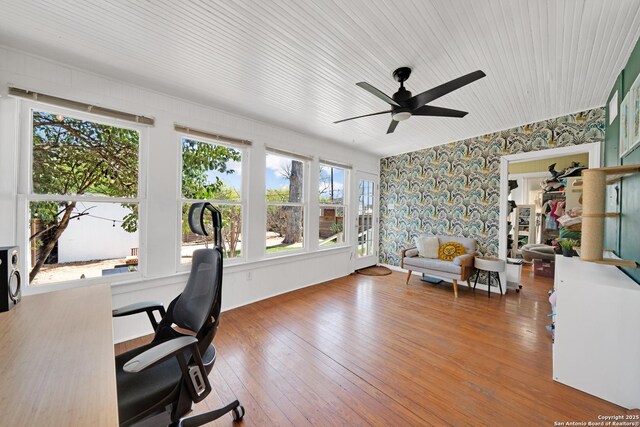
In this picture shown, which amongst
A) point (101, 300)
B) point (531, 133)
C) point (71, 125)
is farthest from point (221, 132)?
point (531, 133)

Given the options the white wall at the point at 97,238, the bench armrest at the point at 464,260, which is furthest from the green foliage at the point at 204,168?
the bench armrest at the point at 464,260


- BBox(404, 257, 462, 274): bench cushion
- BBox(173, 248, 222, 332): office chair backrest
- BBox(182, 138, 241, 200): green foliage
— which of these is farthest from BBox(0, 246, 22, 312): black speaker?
BBox(404, 257, 462, 274): bench cushion

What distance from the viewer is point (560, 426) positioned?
148cm

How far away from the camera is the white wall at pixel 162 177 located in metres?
1.95

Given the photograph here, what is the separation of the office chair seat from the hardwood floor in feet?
1.92

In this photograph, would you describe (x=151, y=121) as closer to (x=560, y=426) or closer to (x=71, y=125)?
(x=71, y=125)

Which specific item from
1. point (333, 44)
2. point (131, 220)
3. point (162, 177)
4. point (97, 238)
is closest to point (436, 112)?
point (333, 44)

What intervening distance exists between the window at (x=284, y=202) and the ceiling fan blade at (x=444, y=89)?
7.14 feet

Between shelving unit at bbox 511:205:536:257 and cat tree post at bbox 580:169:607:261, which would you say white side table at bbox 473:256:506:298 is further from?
shelving unit at bbox 511:205:536:257

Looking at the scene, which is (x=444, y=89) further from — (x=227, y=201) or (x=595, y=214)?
(x=227, y=201)

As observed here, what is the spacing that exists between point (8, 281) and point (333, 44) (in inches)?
100

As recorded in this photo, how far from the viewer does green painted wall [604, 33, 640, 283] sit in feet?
5.89

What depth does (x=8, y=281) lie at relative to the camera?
135cm

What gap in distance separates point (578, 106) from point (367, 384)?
401 centimetres
